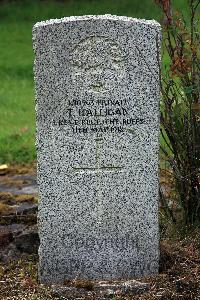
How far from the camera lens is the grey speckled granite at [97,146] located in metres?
5.04

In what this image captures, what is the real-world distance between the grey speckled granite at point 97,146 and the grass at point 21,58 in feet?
5.68

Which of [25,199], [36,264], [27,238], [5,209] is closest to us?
[36,264]

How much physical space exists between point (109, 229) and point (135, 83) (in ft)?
2.99

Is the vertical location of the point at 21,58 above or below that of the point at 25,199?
above

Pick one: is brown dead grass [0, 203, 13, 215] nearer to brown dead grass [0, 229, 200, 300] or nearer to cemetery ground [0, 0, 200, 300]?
cemetery ground [0, 0, 200, 300]

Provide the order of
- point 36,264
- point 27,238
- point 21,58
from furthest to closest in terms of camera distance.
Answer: point 21,58
point 27,238
point 36,264

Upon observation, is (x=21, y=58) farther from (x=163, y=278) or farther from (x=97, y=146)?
(x=163, y=278)

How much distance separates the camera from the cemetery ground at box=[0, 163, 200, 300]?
16.7ft

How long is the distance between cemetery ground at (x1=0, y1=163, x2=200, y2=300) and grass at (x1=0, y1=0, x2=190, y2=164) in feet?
5.73

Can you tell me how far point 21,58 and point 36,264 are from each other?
11170mm

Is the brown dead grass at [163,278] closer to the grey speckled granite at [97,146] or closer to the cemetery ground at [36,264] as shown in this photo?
the cemetery ground at [36,264]

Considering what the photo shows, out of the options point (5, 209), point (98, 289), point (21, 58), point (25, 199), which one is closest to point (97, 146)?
point (98, 289)

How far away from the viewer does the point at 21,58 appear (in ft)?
53.9

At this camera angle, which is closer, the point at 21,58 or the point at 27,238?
the point at 27,238
